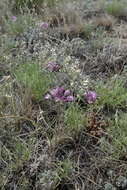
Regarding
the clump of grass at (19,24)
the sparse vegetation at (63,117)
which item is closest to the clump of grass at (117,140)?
the sparse vegetation at (63,117)

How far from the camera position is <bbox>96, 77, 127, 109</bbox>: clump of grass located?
84.7 inches

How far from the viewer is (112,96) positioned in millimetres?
2158

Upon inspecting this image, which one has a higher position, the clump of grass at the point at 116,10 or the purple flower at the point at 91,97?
the clump of grass at the point at 116,10

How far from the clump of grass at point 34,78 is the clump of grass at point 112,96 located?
429 millimetres

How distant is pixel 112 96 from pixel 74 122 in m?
0.45

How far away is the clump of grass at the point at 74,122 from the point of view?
1.88 meters

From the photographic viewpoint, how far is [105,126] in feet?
6.52

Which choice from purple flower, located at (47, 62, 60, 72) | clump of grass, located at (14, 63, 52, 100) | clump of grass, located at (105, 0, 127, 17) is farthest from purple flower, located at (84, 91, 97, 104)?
clump of grass, located at (105, 0, 127, 17)

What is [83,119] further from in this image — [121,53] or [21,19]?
[21,19]

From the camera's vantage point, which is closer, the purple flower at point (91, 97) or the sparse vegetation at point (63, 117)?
the sparse vegetation at point (63, 117)

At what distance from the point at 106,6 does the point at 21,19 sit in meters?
1.42

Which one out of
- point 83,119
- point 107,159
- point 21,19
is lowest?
point 107,159

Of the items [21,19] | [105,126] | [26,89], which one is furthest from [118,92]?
[21,19]

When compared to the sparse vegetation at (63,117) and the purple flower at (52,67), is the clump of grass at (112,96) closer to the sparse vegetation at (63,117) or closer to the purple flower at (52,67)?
the sparse vegetation at (63,117)
